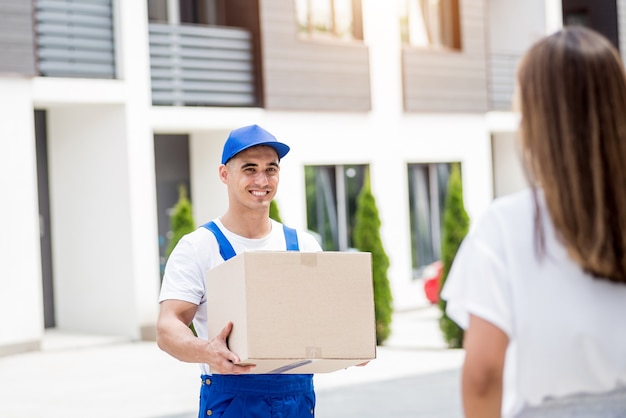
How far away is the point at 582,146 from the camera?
2.21m

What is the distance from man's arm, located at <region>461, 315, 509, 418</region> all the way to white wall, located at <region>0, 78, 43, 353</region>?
11.8 m

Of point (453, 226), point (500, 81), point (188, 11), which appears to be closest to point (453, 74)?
point (500, 81)

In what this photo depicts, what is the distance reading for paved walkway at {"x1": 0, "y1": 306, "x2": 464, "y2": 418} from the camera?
385 inches

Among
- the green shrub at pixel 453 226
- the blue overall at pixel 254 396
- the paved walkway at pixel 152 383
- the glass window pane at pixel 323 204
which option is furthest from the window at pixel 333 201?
the blue overall at pixel 254 396

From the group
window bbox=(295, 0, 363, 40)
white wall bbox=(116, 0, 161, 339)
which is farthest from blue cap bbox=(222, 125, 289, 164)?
window bbox=(295, 0, 363, 40)

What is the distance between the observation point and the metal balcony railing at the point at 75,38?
14211 millimetres

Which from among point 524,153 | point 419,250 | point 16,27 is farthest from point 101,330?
point 524,153

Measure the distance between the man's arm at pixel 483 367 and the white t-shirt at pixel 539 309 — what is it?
22 millimetres

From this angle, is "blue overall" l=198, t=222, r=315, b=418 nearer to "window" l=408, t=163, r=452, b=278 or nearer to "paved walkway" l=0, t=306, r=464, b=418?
"paved walkway" l=0, t=306, r=464, b=418

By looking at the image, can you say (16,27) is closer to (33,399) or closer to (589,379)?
(33,399)

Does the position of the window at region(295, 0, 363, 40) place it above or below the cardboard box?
above

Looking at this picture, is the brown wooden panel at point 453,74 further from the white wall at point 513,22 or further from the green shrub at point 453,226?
the green shrub at point 453,226

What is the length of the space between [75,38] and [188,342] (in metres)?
11.6

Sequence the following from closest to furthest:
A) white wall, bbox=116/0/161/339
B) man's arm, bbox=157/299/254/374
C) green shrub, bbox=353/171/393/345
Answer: man's arm, bbox=157/299/254/374 → white wall, bbox=116/0/161/339 → green shrub, bbox=353/171/393/345
